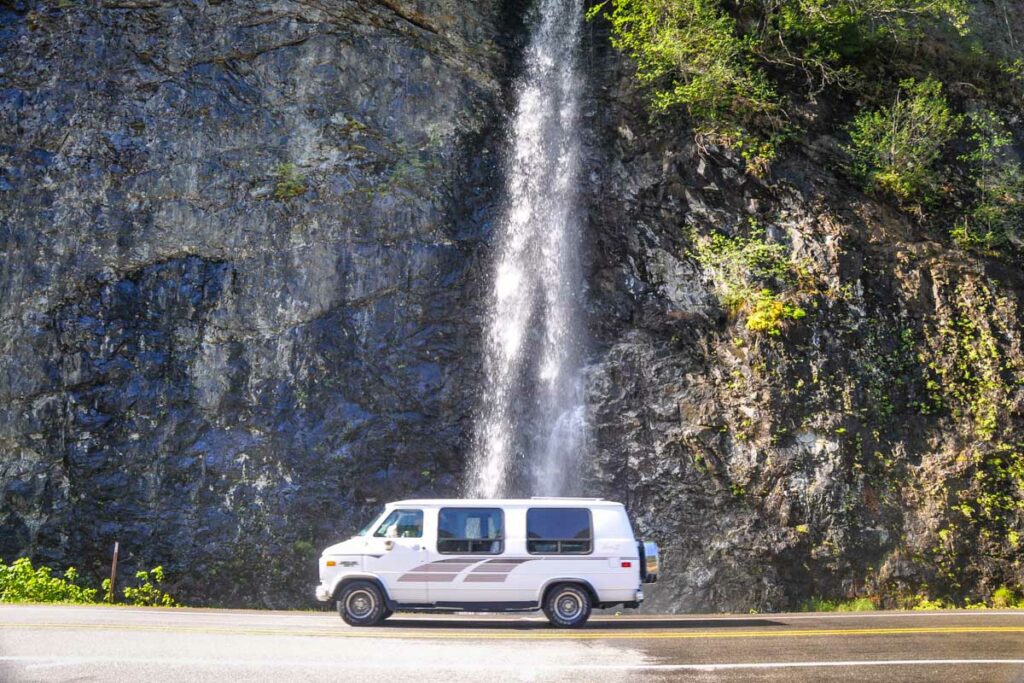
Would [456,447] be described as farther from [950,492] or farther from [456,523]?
[950,492]

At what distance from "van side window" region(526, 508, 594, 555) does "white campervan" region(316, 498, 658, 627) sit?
0.01 meters

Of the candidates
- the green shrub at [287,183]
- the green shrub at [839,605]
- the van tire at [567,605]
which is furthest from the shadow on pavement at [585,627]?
the green shrub at [287,183]

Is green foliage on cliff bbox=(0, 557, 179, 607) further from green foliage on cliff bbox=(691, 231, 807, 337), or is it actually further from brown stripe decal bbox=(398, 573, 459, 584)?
green foliage on cliff bbox=(691, 231, 807, 337)

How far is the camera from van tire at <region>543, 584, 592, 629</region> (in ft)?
36.5

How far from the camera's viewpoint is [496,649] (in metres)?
8.74

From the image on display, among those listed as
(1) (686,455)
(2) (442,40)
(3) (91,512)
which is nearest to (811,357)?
(1) (686,455)

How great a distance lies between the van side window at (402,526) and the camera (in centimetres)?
1140

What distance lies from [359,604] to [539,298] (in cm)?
971

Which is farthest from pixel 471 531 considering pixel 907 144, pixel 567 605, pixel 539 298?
pixel 907 144

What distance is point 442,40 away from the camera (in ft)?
71.0

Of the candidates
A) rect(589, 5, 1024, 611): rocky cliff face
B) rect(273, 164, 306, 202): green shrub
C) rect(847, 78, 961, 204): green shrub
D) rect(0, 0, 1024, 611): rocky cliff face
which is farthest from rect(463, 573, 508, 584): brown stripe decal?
rect(847, 78, 961, 204): green shrub

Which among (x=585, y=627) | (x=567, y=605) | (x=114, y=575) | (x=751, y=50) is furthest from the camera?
(x=751, y=50)

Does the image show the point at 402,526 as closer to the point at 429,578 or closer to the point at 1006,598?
the point at 429,578

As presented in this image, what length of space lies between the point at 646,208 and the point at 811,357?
5425 millimetres
